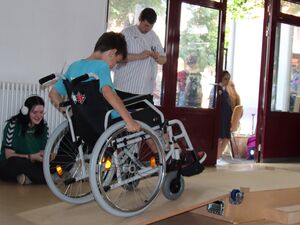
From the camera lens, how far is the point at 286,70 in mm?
6070

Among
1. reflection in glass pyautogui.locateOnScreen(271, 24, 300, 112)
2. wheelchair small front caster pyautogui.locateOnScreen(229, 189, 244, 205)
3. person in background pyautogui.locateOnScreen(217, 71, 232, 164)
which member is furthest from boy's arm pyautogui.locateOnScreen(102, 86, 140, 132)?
reflection in glass pyautogui.locateOnScreen(271, 24, 300, 112)

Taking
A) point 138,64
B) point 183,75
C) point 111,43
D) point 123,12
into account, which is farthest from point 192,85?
point 111,43

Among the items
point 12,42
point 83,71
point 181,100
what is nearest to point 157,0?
point 181,100

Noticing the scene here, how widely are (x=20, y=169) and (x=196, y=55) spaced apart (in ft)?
7.93

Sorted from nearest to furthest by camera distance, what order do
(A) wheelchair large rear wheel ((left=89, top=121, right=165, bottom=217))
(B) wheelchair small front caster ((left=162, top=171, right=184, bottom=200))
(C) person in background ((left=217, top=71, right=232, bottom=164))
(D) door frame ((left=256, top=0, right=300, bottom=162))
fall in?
1. (A) wheelchair large rear wheel ((left=89, top=121, right=165, bottom=217))
2. (B) wheelchair small front caster ((left=162, top=171, right=184, bottom=200))
3. (C) person in background ((left=217, top=71, right=232, bottom=164))
4. (D) door frame ((left=256, top=0, right=300, bottom=162))

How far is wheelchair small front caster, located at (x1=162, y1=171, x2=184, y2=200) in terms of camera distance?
108 inches

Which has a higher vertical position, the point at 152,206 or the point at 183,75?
the point at 183,75

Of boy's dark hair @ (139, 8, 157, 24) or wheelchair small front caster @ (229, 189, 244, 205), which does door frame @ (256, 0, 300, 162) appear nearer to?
boy's dark hair @ (139, 8, 157, 24)

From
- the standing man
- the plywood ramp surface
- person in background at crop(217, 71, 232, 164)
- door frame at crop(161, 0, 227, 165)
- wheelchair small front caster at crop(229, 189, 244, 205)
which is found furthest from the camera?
person in background at crop(217, 71, 232, 164)

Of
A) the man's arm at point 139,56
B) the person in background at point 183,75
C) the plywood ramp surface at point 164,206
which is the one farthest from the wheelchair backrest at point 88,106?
the person in background at point 183,75

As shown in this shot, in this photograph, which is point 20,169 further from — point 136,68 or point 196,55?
point 196,55

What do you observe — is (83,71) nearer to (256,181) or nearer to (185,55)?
(256,181)

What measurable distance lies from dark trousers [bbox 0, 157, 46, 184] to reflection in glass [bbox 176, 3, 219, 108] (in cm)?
191

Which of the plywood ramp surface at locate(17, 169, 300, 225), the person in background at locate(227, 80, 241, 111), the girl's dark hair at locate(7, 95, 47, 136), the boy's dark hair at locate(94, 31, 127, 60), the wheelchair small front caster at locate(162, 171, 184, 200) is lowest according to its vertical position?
the plywood ramp surface at locate(17, 169, 300, 225)
